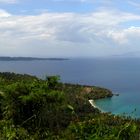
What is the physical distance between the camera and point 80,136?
1206cm

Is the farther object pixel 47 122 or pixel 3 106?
pixel 3 106

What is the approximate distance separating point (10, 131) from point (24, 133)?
0.65 meters

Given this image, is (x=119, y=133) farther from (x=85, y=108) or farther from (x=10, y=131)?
(x=85, y=108)

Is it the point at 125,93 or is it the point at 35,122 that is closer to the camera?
the point at 35,122

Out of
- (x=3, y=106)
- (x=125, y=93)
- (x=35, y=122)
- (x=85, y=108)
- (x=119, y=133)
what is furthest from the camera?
(x=125, y=93)

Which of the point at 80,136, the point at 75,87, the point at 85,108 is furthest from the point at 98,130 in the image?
the point at 75,87

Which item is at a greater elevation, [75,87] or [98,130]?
[98,130]

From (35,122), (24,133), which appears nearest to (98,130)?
(24,133)

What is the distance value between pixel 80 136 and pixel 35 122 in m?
14.9

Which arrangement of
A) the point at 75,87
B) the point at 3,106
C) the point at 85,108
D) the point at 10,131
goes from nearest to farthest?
the point at 10,131 < the point at 3,106 < the point at 85,108 < the point at 75,87

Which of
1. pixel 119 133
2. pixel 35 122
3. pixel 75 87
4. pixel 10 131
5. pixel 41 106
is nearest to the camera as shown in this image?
pixel 119 133

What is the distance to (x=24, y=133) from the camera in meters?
18.0

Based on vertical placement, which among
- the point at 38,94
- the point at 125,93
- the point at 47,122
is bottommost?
the point at 125,93

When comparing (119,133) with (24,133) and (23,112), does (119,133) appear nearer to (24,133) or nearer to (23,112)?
(24,133)
